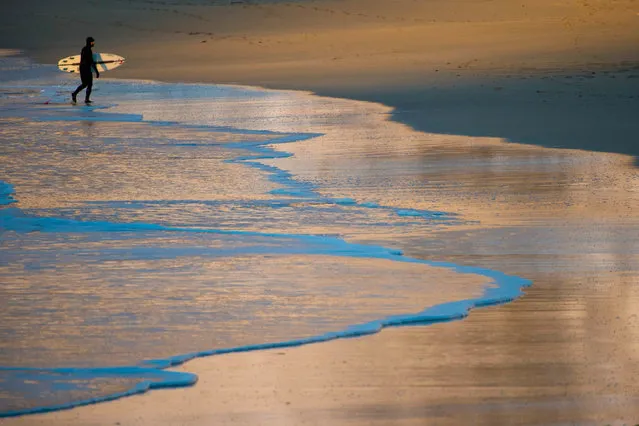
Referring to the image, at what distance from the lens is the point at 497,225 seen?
400 inches

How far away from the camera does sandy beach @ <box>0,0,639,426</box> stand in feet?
18.7

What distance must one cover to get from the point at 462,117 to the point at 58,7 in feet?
164

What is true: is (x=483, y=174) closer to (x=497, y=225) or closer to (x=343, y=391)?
(x=497, y=225)

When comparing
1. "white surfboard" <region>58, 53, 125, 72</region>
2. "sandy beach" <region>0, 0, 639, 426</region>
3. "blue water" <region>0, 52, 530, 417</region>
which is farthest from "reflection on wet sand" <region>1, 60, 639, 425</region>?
"white surfboard" <region>58, 53, 125, 72</region>

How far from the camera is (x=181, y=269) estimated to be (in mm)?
8781

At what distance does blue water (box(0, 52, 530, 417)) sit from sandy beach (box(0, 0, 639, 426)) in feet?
0.63

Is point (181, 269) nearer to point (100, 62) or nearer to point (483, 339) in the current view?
point (483, 339)

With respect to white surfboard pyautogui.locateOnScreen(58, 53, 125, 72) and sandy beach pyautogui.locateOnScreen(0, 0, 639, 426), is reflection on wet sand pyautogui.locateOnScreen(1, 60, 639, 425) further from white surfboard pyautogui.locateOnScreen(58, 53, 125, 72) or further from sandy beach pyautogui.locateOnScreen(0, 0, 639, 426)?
white surfboard pyautogui.locateOnScreen(58, 53, 125, 72)

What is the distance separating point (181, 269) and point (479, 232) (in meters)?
2.34

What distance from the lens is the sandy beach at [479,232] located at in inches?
224

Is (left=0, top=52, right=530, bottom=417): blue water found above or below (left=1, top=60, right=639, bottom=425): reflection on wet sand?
below

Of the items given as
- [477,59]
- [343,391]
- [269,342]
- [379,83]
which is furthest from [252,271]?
[477,59]

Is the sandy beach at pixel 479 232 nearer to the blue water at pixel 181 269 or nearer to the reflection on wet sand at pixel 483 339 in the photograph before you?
the reflection on wet sand at pixel 483 339

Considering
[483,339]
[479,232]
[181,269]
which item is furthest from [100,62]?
[483,339]
